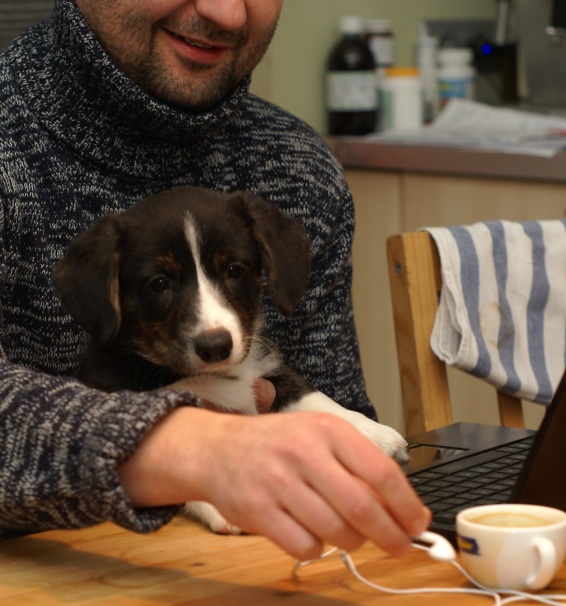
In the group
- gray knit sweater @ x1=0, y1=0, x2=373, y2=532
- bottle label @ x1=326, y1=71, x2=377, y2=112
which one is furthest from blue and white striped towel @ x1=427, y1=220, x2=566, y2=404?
bottle label @ x1=326, y1=71, x2=377, y2=112

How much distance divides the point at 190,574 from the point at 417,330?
0.79 meters

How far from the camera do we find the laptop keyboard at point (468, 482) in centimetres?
102

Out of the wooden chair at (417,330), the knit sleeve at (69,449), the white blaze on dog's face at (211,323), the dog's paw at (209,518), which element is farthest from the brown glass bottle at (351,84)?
the knit sleeve at (69,449)

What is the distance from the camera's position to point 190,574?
3.00ft

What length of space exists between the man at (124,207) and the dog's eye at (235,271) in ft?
0.65

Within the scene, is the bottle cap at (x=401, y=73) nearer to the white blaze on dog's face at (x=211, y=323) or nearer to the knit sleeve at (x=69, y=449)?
the white blaze on dog's face at (x=211, y=323)

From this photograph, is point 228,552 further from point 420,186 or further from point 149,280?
point 420,186

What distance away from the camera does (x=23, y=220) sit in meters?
1.43

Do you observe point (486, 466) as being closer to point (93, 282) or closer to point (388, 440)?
point (388, 440)

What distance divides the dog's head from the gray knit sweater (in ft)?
0.32

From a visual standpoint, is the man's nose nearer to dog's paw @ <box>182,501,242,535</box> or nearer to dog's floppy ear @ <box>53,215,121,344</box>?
dog's floppy ear @ <box>53,215,121,344</box>

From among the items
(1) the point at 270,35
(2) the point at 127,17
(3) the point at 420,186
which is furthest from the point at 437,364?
(3) the point at 420,186

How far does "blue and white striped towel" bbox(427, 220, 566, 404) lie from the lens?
5.43 ft

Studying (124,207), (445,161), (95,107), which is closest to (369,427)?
(124,207)
